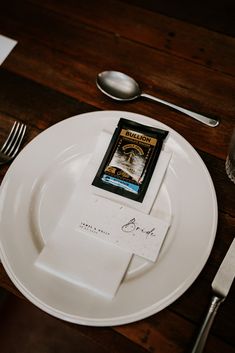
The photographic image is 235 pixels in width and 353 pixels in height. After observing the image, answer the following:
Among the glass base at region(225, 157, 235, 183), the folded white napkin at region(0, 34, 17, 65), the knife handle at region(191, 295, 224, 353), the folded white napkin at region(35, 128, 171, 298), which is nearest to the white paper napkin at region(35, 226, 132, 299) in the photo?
the folded white napkin at region(35, 128, 171, 298)

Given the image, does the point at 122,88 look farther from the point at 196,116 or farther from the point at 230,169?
the point at 230,169

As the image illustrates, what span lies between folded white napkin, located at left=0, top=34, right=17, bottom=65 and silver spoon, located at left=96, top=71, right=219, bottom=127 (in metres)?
0.23

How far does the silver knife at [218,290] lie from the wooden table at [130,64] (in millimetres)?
30

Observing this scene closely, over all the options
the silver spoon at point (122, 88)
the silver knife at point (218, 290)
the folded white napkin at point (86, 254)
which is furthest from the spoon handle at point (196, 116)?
the silver knife at point (218, 290)

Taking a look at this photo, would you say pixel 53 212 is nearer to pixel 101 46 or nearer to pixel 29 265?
pixel 29 265

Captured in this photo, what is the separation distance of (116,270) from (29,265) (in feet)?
0.44

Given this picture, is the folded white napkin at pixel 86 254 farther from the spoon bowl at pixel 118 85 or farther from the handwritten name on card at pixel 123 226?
the spoon bowl at pixel 118 85

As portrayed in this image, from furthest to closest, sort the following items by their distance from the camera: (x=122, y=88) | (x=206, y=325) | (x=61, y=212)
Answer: (x=122, y=88)
(x=61, y=212)
(x=206, y=325)

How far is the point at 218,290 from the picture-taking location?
1.70 feet

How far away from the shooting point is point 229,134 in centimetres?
70

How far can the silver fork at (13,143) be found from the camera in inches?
26.4

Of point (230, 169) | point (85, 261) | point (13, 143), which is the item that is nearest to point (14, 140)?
point (13, 143)

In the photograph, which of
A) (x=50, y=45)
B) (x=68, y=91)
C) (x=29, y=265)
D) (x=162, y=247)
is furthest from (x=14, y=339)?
(x=50, y=45)

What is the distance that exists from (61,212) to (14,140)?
19 cm
